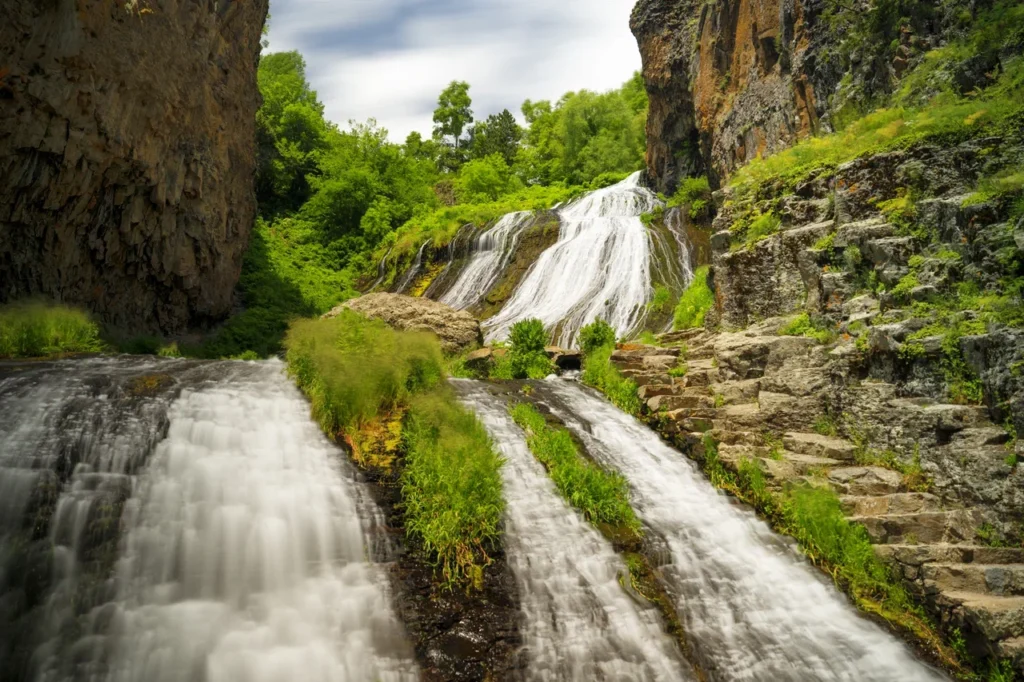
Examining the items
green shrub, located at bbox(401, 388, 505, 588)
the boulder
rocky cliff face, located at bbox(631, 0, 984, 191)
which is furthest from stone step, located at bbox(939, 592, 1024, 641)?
rocky cliff face, located at bbox(631, 0, 984, 191)

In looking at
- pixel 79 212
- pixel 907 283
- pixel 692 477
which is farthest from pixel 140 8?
pixel 907 283

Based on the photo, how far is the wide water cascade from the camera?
5070 mm

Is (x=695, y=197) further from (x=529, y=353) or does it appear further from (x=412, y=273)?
(x=529, y=353)

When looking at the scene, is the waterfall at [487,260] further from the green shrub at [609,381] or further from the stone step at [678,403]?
the stone step at [678,403]

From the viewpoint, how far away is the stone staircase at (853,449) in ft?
20.6

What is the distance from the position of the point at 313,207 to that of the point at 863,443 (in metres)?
28.1

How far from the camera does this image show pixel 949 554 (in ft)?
21.9

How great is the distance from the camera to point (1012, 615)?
5.88 metres

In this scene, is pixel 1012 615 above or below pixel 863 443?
below

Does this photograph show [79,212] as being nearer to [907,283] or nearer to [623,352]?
[623,352]

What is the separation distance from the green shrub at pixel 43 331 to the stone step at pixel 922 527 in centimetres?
1208

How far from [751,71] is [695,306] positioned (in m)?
10.9

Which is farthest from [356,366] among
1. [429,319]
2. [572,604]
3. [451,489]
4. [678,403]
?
[429,319]

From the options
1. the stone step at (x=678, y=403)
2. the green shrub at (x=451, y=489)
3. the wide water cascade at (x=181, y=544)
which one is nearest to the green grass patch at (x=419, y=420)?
the green shrub at (x=451, y=489)
